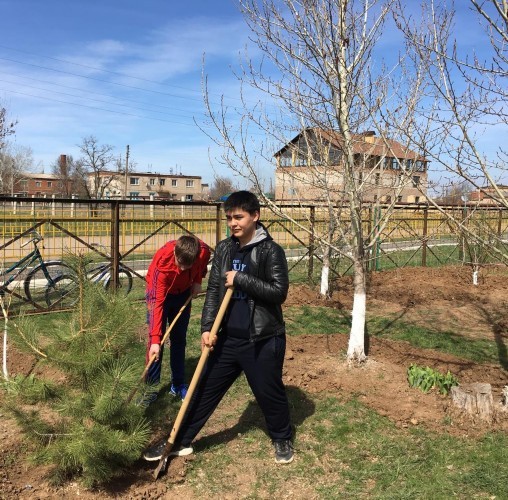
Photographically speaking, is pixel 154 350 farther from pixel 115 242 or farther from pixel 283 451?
pixel 115 242

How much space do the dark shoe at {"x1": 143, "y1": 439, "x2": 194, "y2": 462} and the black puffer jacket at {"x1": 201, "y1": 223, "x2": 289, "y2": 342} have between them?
0.80 metres

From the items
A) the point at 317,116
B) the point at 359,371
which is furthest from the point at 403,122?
the point at 359,371

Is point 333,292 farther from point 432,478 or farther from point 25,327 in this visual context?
point 25,327

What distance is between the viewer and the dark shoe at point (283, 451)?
3102 millimetres

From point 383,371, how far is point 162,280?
2.32m

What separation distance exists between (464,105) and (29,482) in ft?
12.7

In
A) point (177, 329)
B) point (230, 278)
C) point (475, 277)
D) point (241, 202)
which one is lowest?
point (475, 277)

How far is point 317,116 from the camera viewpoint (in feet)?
15.8

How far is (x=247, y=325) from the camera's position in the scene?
290 cm

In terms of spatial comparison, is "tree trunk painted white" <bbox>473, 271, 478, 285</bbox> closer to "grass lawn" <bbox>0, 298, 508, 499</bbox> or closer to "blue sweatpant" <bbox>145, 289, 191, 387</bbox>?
"grass lawn" <bbox>0, 298, 508, 499</bbox>

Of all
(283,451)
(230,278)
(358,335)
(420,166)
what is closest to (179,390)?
(283,451)

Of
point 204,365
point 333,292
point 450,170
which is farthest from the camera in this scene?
point 333,292

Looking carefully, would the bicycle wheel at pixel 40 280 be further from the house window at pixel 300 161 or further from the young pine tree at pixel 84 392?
the young pine tree at pixel 84 392

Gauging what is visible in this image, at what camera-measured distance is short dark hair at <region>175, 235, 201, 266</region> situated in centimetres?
331
